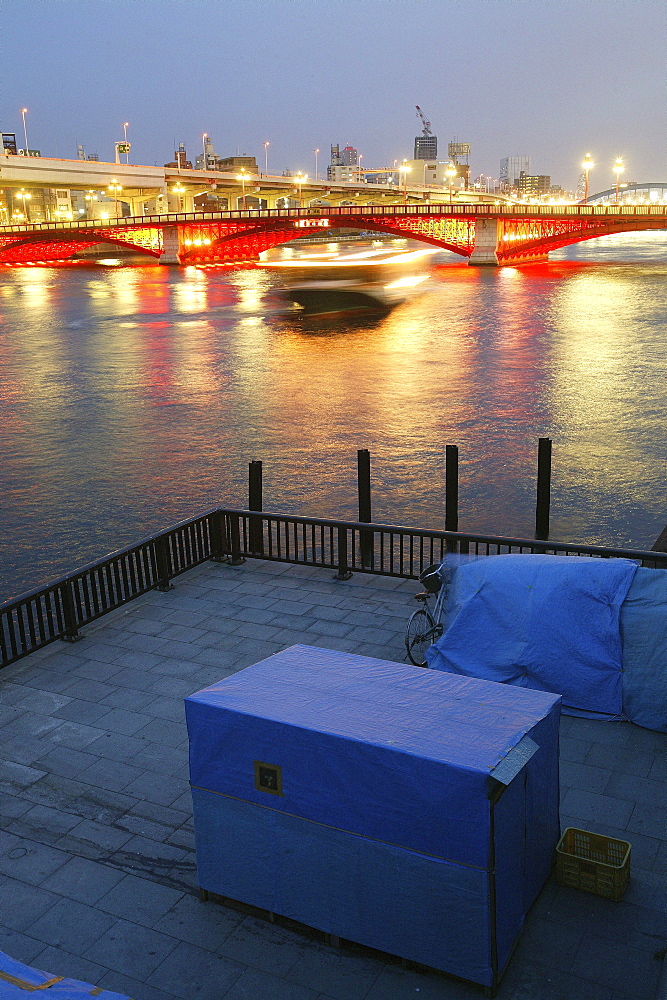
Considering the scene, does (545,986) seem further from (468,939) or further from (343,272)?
(343,272)

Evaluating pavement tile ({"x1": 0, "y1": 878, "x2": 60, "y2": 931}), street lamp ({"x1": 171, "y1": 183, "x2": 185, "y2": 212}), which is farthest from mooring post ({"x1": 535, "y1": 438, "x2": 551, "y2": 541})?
street lamp ({"x1": 171, "y1": 183, "x2": 185, "y2": 212})

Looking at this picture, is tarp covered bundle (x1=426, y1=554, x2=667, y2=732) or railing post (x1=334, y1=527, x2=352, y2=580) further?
railing post (x1=334, y1=527, x2=352, y2=580)

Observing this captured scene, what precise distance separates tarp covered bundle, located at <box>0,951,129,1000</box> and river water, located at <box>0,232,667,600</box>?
46.7 ft

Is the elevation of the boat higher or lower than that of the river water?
higher

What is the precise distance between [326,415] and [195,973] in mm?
26953

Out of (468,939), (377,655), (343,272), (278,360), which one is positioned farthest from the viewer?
(343,272)

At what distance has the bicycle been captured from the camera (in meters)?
10.1

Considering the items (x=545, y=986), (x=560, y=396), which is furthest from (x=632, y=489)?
(x=545, y=986)

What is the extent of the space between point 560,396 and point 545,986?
2989 cm

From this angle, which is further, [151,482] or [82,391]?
[82,391]

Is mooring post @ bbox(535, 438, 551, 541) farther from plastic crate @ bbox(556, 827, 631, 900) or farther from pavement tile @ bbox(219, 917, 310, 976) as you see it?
pavement tile @ bbox(219, 917, 310, 976)

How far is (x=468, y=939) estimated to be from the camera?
5668 millimetres

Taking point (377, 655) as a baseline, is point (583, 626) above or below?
above

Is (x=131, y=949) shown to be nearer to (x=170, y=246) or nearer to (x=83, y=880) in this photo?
(x=83, y=880)
